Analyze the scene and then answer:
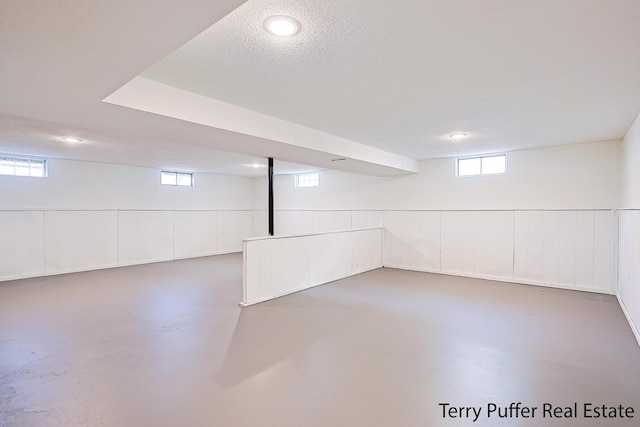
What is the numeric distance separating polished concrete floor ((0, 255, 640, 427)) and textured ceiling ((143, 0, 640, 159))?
2.38 meters

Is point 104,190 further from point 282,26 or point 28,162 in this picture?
point 282,26

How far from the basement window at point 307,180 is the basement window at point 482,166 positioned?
13.0 feet

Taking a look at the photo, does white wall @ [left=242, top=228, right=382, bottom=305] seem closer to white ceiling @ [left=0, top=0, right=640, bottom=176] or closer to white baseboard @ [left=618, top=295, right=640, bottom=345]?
white ceiling @ [left=0, top=0, right=640, bottom=176]

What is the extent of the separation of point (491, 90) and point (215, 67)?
93.5 inches

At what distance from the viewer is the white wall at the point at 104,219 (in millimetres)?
6129

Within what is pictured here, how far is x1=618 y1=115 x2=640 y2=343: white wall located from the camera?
10.9 ft

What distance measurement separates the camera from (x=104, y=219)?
7250 mm

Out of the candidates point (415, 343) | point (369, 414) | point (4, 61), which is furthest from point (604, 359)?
point (4, 61)

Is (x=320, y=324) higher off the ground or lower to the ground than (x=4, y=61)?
lower

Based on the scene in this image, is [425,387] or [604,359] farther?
[604,359]

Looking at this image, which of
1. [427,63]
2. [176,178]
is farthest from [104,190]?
[427,63]

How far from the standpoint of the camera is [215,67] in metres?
2.42

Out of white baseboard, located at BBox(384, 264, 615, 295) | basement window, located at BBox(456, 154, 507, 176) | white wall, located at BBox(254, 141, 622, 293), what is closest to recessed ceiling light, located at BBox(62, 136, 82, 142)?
white wall, located at BBox(254, 141, 622, 293)

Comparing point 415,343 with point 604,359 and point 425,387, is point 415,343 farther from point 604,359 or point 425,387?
point 604,359
